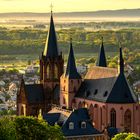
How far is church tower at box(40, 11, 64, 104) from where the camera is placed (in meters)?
131

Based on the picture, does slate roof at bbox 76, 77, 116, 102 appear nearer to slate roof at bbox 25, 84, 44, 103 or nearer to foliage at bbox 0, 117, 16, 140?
slate roof at bbox 25, 84, 44, 103

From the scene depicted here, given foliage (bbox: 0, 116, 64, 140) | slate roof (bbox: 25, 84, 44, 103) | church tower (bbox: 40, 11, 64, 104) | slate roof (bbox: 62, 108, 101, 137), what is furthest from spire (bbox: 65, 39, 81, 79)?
foliage (bbox: 0, 116, 64, 140)

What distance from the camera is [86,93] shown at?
406 feet

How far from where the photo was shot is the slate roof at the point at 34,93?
130m

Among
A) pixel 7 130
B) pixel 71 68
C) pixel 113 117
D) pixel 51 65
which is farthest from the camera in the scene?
pixel 51 65

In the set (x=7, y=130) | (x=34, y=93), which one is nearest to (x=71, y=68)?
(x=34, y=93)

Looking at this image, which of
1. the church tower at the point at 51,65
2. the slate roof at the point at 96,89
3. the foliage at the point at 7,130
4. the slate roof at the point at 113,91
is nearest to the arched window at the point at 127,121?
the slate roof at the point at 113,91

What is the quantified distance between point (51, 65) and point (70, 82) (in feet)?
24.6

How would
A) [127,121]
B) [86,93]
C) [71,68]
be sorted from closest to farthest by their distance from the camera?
1. [127,121]
2. [86,93]
3. [71,68]

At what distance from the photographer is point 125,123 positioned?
119062 millimetres

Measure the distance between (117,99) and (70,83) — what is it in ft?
30.8

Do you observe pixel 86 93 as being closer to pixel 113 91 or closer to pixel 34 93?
pixel 113 91

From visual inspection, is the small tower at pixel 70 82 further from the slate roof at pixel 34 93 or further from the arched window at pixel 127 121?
the arched window at pixel 127 121

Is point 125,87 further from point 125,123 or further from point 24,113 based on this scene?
point 24,113
